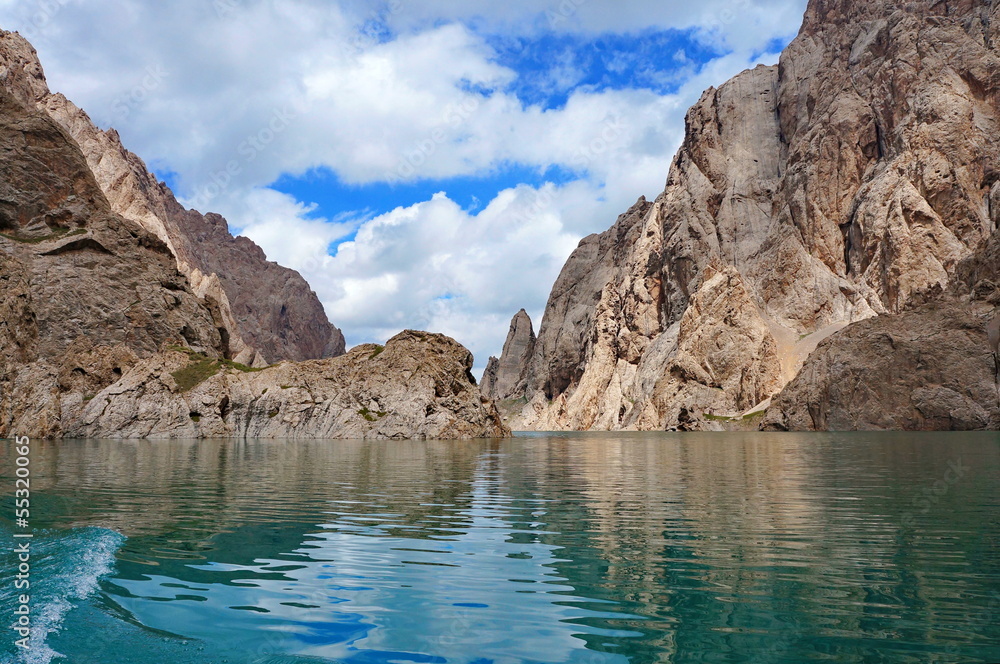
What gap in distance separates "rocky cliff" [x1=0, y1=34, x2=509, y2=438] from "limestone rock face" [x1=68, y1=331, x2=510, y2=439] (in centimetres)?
18

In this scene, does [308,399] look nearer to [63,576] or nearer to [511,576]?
→ [63,576]

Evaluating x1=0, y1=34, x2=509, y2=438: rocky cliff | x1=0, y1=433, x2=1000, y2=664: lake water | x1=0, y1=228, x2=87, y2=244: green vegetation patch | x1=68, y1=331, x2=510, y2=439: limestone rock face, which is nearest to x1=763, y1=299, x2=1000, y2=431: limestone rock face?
x1=0, y1=34, x2=509, y2=438: rocky cliff

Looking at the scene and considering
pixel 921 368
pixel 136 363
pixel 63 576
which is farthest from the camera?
pixel 921 368

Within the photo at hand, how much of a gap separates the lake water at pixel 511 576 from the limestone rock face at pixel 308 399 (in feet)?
220

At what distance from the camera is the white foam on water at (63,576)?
27.2 feet

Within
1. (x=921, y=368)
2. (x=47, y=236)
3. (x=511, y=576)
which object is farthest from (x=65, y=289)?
(x=921, y=368)

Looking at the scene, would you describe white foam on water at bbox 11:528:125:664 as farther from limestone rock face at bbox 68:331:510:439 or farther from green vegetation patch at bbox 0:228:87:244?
green vegetation patch at bbox 0:228:87:244

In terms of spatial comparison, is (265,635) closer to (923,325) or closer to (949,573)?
(949,573)

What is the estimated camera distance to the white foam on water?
27.2 ft

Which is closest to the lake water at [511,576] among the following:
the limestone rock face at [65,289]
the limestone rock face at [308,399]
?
the limestone rock face at [308,399]

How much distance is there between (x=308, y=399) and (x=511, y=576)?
281ft

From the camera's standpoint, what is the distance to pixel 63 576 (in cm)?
1091

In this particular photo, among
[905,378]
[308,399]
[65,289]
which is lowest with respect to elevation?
[308,399]

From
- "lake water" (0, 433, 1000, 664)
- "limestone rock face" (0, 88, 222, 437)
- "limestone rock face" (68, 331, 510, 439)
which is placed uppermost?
"limestone rock face" (0, 88, 222, 437)
